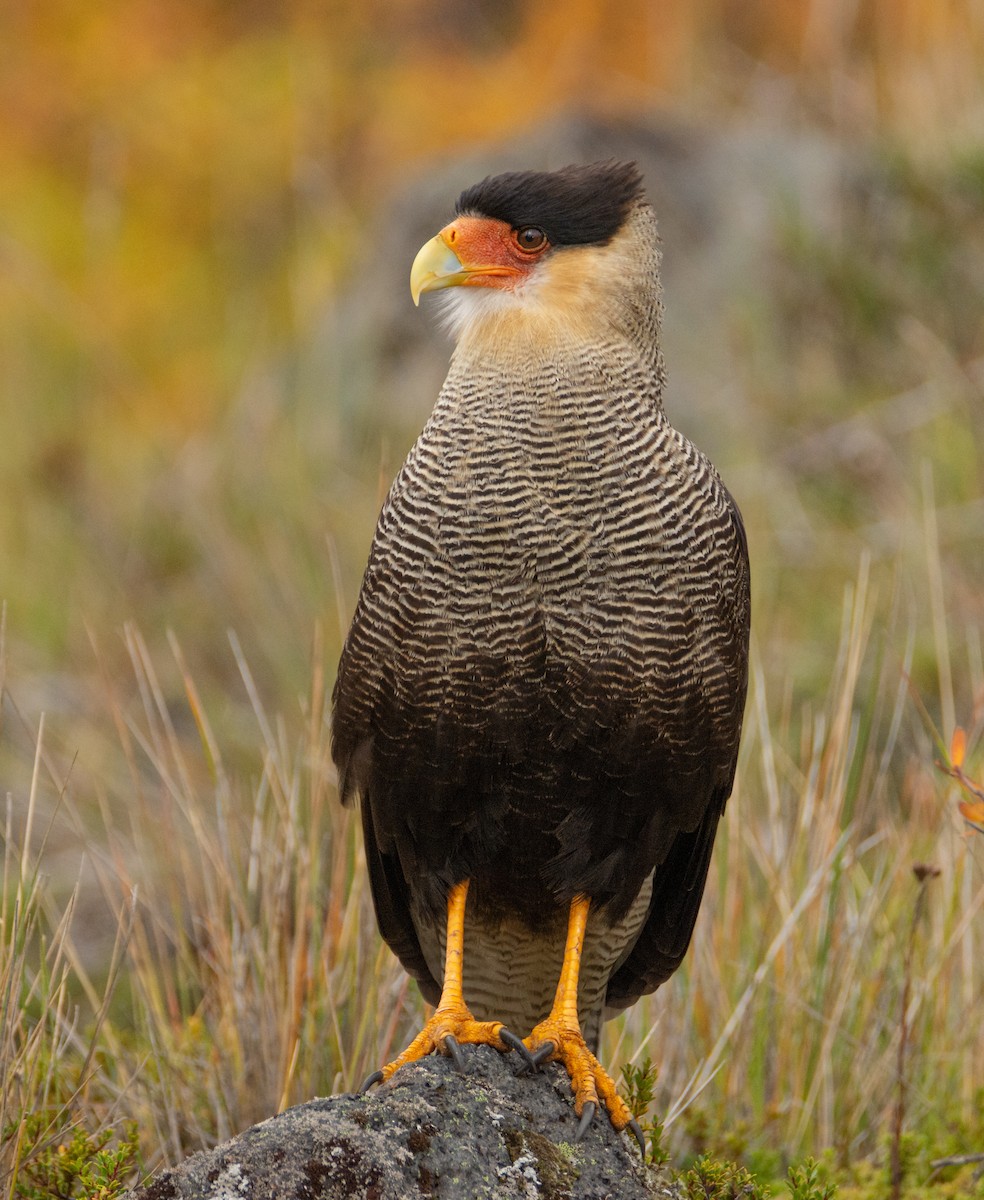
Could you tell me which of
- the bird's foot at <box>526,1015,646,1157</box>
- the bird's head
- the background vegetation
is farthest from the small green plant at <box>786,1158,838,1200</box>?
the bird's head

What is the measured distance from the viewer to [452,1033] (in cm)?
305

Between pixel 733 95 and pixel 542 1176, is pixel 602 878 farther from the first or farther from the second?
pixel 733 95

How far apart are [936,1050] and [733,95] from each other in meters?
8.93

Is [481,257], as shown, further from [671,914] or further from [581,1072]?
[581,1072]

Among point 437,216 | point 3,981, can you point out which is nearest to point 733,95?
point 437,216

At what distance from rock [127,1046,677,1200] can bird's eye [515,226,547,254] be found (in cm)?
165

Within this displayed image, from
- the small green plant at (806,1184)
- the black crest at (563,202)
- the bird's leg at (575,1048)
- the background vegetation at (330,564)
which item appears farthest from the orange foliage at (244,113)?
the small green plant at (806,1184)

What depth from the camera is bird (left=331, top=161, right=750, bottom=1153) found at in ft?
9.85

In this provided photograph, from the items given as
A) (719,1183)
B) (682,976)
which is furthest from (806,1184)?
(682,976)

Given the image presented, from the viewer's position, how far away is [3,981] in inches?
108

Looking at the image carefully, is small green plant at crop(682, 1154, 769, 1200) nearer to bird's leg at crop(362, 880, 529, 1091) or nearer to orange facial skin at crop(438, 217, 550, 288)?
bird's leg at crop(362, 880, 529, 1091)

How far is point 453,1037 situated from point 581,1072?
0.84 feet

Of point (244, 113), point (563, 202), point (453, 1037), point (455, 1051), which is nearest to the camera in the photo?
point (455, 1051)

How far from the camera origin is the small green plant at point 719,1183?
273 centimetres
